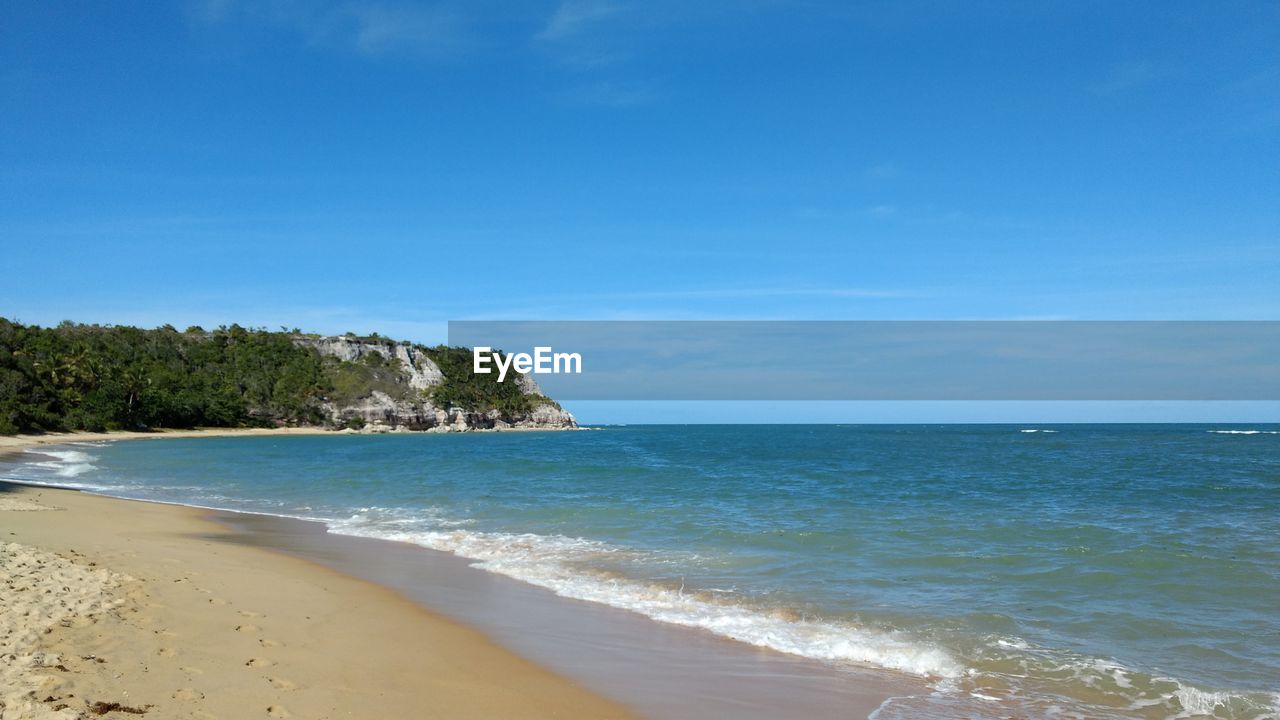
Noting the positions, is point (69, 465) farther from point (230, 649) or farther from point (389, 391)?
point (389, 391)

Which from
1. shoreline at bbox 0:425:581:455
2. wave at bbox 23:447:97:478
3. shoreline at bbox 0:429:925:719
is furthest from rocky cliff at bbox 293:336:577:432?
shoreline at bbox 0:429:925:719

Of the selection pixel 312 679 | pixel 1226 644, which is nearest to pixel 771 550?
pixel 1226 644

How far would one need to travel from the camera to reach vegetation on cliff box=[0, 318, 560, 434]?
2549 inches

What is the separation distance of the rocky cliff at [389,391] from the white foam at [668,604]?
100 metres

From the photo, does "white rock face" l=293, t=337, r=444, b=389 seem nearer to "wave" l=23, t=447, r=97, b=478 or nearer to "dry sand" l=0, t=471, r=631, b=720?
"wave" l=23, t=447, r=97, b=478

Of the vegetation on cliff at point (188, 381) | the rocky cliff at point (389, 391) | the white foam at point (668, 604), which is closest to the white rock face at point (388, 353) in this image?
the rocky cliff at point (389, 391)

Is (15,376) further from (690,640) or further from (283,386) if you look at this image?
(690,640)

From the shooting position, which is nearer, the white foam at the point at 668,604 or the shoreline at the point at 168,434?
the white foam at the point at 668,604

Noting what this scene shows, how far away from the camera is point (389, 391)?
115 metres

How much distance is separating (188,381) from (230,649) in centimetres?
9918

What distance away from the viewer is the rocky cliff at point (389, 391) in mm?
109062

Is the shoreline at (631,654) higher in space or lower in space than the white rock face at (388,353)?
lower

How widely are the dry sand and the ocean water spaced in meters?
2.60

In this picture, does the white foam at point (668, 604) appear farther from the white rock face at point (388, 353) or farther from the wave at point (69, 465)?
the white rock face at point (388, 353)
